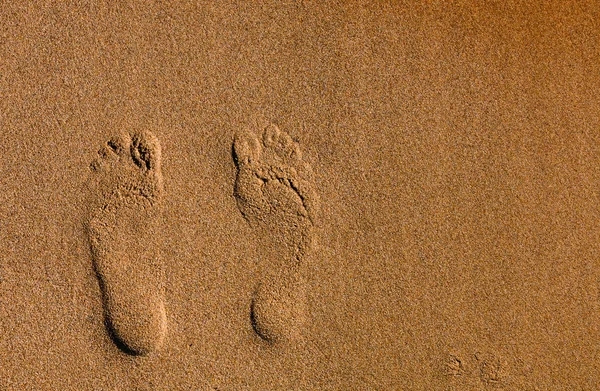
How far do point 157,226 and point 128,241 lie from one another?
10cm

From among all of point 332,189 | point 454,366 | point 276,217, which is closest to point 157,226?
point 276,217

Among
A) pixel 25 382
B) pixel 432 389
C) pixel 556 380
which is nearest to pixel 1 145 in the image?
pixel 25 382

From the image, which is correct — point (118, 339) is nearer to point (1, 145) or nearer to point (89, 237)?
point (89, 237)

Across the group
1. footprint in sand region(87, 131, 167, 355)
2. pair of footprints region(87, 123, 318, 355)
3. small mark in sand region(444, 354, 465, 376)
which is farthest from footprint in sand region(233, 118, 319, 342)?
small mark in sand region(444, 354, 465, 376)

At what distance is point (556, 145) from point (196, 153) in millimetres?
1219

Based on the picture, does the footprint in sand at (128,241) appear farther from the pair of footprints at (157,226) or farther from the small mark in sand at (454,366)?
the small mark in sand at (454,366)

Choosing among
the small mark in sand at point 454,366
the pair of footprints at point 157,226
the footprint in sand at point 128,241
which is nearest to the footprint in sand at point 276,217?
the pair of footprints at point 157,226

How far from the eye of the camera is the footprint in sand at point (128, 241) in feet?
4.42

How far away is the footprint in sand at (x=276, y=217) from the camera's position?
138cm

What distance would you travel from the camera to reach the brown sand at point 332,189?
136 cm

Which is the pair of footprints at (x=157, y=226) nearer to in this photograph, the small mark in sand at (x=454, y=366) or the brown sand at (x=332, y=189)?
the brown sand at (x=332, y=189)

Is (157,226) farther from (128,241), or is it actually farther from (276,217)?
(276,217)

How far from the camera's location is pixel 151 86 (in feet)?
4.57

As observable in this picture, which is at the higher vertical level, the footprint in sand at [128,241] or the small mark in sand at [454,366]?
the small mark in sand at [454,366]
